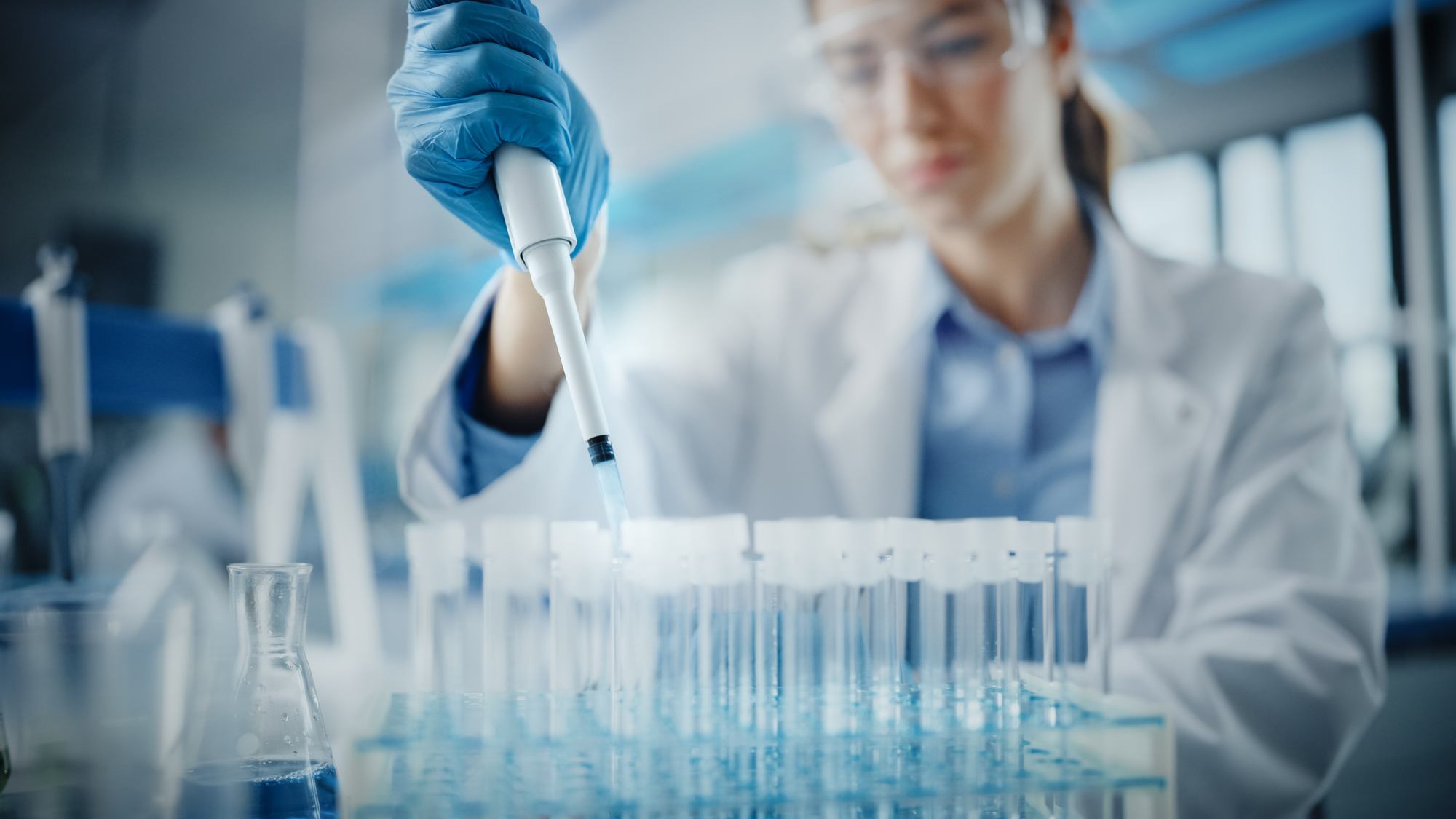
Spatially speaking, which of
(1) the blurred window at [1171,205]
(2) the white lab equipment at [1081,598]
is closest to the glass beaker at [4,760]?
(2) the white lab equipment at [1081,598]

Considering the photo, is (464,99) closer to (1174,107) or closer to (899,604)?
(899,604)

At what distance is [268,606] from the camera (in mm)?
752

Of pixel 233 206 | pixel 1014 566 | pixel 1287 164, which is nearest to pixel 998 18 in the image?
pixel 1014 566

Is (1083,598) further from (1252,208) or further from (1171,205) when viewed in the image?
(1252,208)

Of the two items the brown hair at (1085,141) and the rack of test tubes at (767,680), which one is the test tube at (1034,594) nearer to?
the rack of test tubes at (767,680)

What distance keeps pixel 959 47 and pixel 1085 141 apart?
449 mm

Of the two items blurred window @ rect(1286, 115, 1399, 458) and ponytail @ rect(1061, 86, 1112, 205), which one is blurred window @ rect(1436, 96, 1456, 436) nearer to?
blurred window @ rect(1286, 115, 1399, 458)

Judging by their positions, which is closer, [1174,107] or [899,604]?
[899,604]

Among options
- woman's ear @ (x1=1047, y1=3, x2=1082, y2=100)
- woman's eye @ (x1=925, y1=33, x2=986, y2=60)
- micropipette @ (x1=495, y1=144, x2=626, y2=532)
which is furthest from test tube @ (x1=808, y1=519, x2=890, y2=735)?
woman's ear @ (x1=1047, y1=3, x2=1082, y2=100)

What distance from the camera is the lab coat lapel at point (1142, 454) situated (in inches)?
64.6

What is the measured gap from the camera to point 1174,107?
237 cm

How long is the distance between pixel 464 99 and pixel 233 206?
2.85 meters

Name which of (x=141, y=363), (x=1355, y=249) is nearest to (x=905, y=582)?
(x=141, y=363)

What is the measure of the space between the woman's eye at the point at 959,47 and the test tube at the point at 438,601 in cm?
128
